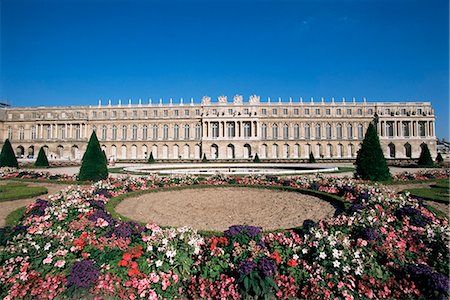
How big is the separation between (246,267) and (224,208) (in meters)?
5.29

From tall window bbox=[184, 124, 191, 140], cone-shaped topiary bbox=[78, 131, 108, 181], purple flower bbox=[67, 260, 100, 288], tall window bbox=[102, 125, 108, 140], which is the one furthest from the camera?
tall window bbox=[102, 125, 108, 140]

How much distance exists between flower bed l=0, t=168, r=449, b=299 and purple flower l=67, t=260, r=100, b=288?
14mm

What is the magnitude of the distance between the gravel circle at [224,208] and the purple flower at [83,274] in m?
3.28

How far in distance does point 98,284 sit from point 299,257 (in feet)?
10.8

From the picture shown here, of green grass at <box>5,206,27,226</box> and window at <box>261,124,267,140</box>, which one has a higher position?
window at <box>261,124,267,140</box>

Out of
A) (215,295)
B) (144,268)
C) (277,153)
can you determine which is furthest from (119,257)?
(277,153)

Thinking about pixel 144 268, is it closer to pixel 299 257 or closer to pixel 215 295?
pixel 215 295

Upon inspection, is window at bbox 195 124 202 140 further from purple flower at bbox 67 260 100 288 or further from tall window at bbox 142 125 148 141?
purple flower at bbox 67 260 100 288

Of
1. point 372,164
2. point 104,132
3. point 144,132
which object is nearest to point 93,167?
point 372,164

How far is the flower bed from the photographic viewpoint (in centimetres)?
409

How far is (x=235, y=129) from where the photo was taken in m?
52.2

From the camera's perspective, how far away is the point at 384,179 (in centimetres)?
1470

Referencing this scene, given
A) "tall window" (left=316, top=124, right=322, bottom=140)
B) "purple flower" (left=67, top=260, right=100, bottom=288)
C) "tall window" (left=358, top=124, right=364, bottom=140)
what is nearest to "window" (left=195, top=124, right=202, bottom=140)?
"tall window" (left=316, top=124, right=322, bottom=140)

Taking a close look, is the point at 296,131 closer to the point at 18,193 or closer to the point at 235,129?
the point at 235,129
